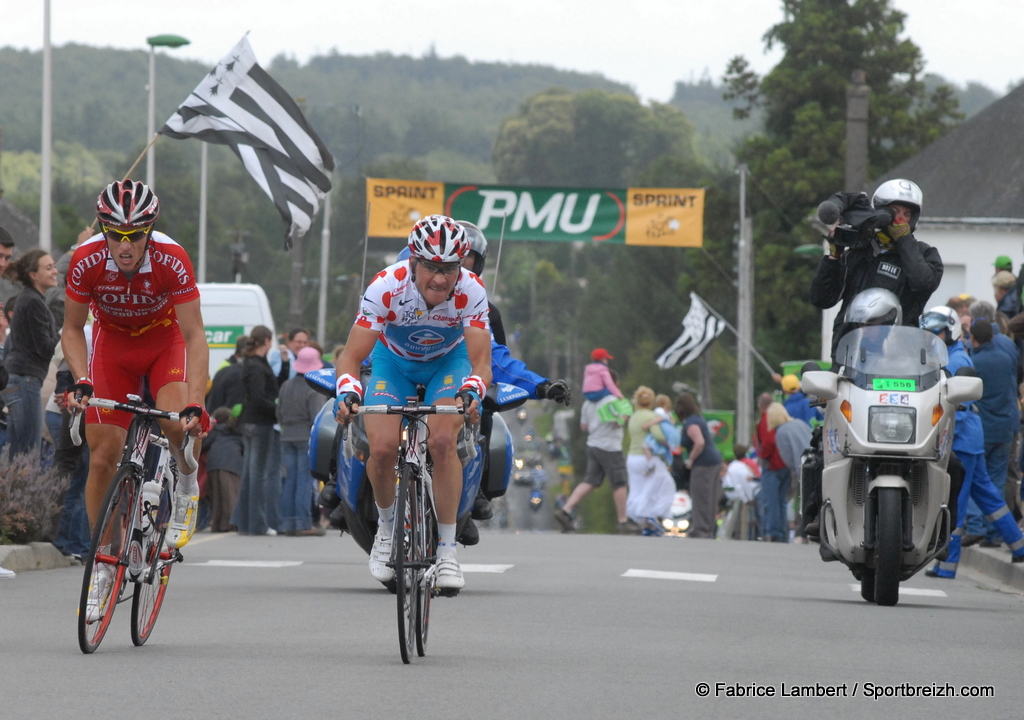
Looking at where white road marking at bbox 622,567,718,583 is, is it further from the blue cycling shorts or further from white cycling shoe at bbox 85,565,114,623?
white cycling shoe at bbox 85,565,114,623

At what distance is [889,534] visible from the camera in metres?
9.89

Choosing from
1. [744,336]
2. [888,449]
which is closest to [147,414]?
[888,449]

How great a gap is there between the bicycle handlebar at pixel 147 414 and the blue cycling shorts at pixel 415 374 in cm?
93

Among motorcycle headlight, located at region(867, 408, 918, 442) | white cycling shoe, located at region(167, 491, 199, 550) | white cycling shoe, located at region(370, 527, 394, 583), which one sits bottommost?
white cycling shoe, located at region(370, 527, 394, 583)

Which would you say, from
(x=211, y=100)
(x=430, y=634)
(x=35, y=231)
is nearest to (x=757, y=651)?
(x=430, y=634)

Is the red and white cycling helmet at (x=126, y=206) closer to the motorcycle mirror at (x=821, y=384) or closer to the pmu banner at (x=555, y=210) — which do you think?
the motorcycle mirror at (x=821, y=384)

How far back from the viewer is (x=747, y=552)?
17.9 m

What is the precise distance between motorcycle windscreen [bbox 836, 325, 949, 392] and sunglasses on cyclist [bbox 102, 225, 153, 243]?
4.33 m

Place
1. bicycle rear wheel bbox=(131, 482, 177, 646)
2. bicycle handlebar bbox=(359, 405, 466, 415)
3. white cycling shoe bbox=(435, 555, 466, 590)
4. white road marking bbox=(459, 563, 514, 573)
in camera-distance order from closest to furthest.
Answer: bicycle handlebar bbox=(359, 405, 466, 415) < bicycle rear wheel bbox=(131, 482, 177, 646) < white cycling shoe bbox=(435, 555, 466, 590) < white road marking bbox=(459, 563, 514, 573)

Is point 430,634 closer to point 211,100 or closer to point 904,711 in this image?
point 904,711

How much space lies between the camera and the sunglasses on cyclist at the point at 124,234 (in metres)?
8.09

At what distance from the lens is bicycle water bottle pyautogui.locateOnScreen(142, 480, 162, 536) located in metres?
7.96

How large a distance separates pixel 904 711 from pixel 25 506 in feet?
25.7

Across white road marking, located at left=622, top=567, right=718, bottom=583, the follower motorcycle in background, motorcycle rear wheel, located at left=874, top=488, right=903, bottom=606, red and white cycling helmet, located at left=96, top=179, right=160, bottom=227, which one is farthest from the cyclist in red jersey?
white road marking, located at left=622, top=567, right=718, bottom=583
